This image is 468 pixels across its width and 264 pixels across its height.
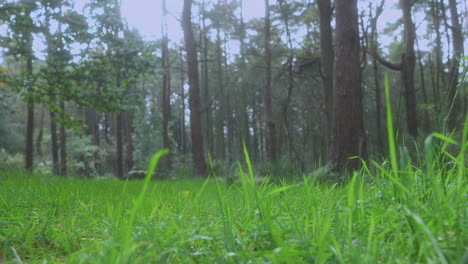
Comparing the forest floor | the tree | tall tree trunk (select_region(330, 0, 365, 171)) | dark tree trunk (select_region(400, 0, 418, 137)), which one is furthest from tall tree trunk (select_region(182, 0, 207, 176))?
the forest floor

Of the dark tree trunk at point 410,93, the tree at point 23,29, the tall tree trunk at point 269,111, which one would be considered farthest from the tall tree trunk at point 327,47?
the tree at point 23,29

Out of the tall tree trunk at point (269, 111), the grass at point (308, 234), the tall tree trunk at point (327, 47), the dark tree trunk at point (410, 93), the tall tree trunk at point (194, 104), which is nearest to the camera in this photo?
the grass at point (308, 234)

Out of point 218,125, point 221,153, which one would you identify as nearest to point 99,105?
point 221,153

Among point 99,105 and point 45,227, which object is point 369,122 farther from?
point 45,227

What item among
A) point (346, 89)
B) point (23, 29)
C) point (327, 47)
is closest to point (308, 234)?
point (346, 89)

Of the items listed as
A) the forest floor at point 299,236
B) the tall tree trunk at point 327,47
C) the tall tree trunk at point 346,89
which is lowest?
the forest floor at point 299,236

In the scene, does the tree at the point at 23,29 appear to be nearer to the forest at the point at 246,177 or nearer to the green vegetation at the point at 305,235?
the forest at the point at 246,177

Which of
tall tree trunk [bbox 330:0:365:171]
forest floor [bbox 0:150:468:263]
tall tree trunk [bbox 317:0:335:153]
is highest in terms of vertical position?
tall tree trunk [bbox 317:0:335:153]

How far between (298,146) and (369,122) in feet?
29.7

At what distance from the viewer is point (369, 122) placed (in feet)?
80.2

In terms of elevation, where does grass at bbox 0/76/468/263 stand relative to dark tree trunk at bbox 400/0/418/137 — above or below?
below

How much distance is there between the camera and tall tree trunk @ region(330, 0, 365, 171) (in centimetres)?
643

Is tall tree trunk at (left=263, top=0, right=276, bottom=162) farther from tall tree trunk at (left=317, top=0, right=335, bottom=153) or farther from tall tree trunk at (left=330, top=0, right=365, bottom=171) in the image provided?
tall tree trunk at (left=330, top=0, right=365, bottom=171)

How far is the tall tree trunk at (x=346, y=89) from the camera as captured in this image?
6.43 m
